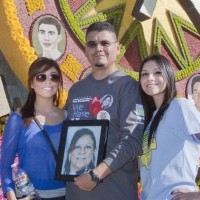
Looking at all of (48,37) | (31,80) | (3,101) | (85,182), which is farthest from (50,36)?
(85,182)

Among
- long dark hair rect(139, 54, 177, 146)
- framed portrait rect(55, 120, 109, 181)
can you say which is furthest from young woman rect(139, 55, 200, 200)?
framed portrait rect(55, 120, 109, 181)

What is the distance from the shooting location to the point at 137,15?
4.50 metres

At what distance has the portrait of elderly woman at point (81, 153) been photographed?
2279 mm

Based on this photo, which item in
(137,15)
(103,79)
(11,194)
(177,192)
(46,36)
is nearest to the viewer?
(177,192)

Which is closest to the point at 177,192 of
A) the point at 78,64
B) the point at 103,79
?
the point at 103,79

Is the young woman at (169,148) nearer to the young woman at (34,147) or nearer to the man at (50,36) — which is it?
the young woman at (34,147)

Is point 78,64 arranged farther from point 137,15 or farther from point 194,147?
point 194,147

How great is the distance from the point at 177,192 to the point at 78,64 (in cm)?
236

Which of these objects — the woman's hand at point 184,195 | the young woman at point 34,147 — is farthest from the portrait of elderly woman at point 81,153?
the woman's hand at point 184,195

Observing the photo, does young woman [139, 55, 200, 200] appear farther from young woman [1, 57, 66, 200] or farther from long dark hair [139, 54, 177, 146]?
young woman [1, 57, 66, 200]

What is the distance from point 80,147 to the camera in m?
2.33

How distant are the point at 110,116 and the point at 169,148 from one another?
42 centimetres

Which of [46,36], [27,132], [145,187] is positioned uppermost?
[46,36]

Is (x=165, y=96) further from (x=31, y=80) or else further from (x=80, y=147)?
(x=31, y=80)
